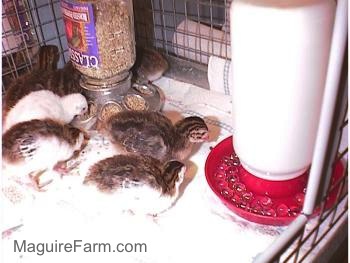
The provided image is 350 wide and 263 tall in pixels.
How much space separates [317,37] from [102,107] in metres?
0.59

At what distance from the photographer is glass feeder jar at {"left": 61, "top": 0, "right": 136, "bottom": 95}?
984 mm

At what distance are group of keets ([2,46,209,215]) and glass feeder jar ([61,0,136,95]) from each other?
75 millimetres

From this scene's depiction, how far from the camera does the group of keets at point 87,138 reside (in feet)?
2.60

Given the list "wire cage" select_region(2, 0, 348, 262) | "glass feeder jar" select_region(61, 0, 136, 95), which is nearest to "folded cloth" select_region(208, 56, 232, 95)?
"wire cage" select_region(2, 0, 348, 262)

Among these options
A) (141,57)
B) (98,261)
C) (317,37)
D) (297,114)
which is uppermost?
(317,37)

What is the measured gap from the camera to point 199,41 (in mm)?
1179

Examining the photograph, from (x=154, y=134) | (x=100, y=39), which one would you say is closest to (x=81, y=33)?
(x=100, y=39)

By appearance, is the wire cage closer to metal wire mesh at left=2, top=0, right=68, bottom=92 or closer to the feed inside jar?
metal wire mesh at left=2, top=0, right=68, bottom=92

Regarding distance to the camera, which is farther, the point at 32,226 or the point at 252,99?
the point at 32,226

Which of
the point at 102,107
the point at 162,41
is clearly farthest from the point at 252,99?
the point at 162,41

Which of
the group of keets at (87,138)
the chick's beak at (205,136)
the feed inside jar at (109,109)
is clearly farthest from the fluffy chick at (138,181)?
the feed inside jar at (109,109)

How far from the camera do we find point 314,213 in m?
0.59

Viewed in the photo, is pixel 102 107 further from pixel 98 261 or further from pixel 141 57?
pixel 98 261

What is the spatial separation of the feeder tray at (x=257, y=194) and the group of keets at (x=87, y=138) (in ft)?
0.26
